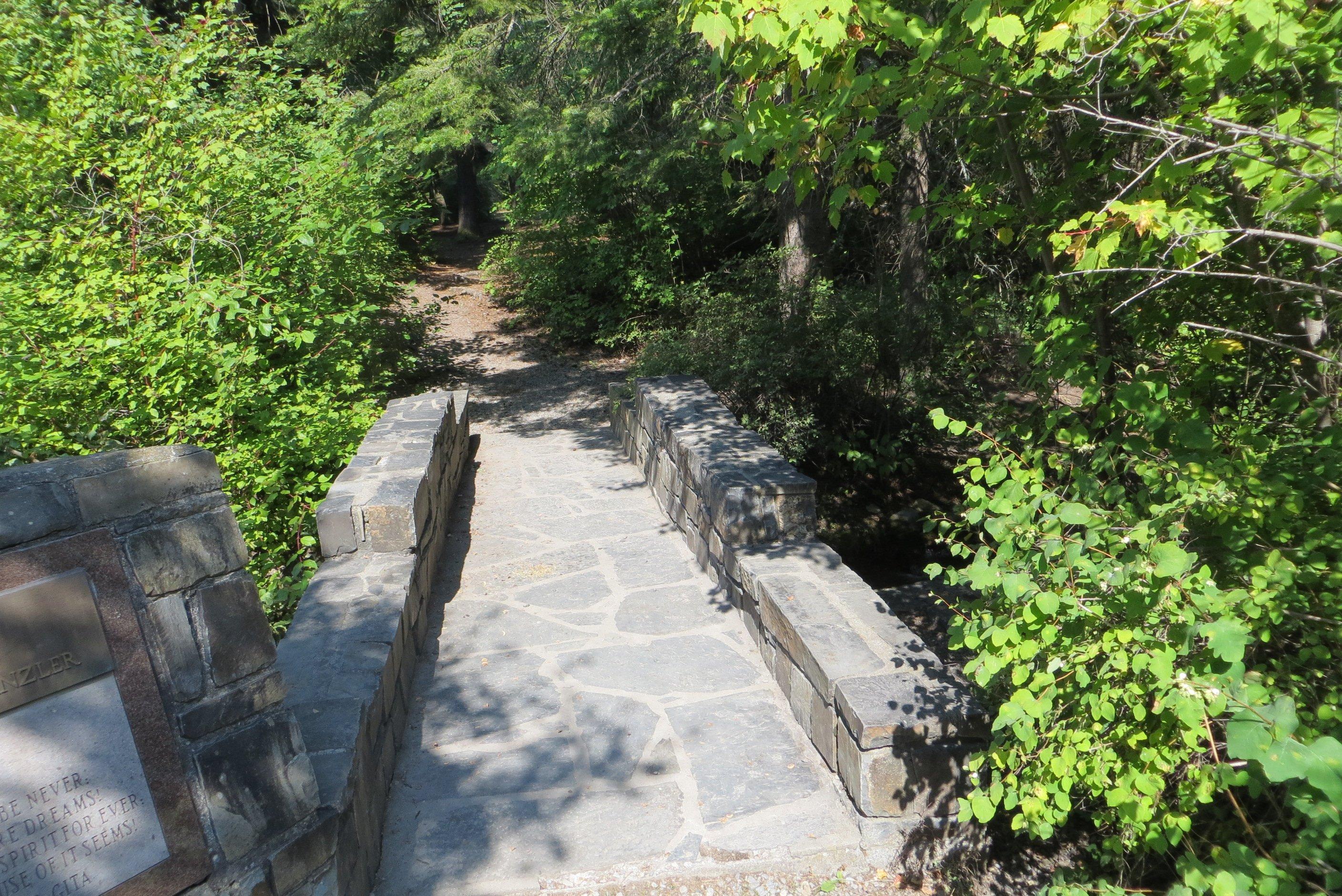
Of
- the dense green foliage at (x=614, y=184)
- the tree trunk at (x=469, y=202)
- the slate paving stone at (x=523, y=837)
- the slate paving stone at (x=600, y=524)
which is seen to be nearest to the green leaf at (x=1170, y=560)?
the slate paving stone at (x=523, y=837)

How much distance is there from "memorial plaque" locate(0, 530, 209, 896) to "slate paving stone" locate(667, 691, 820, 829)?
1886 mm

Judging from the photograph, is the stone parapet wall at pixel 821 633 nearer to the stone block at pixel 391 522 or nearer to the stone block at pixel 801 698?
the stone block at pixel 801 698

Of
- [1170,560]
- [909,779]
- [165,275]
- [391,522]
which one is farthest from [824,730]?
[165,275]

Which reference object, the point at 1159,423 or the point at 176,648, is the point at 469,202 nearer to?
the point at 1159,423

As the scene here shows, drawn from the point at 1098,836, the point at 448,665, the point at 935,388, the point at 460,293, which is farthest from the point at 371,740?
the point at 460,293

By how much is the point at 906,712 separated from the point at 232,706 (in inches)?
84.2

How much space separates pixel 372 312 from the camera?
323 inches

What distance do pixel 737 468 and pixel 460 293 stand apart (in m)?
13.6

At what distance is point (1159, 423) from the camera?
9.11 feet

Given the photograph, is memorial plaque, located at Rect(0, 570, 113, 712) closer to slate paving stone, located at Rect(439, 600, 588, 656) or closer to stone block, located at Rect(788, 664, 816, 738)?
stone block, located at Rect(788, 664, 816, 738)

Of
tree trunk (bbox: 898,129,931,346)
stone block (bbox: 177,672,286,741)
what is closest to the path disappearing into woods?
stone block (bbox: 177,672,286,741)

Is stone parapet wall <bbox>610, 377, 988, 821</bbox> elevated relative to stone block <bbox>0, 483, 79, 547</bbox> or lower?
lower

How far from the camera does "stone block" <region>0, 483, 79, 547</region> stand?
5.92 feet

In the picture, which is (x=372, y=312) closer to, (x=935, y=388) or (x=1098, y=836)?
(x=935, y=388)
